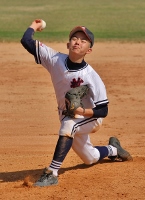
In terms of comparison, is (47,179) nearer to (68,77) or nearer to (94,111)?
(94,111)

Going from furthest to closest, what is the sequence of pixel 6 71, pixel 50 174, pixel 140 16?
pixel 140 16 < pixel 6 71 < pixel 50 174

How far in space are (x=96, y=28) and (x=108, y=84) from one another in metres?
8.58

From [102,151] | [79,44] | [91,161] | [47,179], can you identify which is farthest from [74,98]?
[102,151]

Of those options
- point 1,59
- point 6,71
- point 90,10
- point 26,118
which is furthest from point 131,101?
point 90,10

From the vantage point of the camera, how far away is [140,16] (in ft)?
83.9

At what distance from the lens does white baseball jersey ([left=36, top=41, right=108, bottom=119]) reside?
623 cm

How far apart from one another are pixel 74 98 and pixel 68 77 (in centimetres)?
28

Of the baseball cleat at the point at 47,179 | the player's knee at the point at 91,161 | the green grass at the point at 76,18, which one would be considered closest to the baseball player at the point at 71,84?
the baseball cleat at the point at 47,179

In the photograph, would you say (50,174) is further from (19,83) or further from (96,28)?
(96,28)

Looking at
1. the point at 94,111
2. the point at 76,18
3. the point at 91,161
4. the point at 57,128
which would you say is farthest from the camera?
the point at 76,18

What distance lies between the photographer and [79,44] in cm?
620

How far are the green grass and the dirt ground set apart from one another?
2.24 metres

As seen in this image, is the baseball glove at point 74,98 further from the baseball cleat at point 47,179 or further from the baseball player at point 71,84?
the baseball cleat at point 47,179

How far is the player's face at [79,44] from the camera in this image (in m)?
6.18
